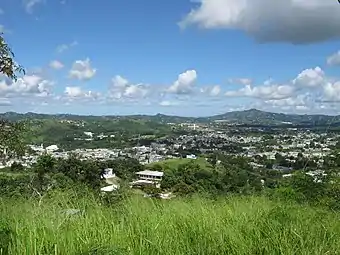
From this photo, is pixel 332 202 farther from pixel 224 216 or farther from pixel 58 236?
pixel 58 236

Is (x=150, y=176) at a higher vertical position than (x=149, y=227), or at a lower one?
lower

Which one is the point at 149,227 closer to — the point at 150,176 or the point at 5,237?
the point at 5,237

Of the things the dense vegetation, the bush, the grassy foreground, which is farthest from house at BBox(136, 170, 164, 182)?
the bush

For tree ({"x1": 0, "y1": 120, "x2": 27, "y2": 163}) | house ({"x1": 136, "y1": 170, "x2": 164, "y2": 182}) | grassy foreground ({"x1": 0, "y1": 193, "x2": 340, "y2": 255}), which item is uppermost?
tree ({"x1": 0, "y1": 120, "x2": 27, "y2": 163})

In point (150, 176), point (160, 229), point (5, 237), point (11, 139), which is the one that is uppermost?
point (11, 139)

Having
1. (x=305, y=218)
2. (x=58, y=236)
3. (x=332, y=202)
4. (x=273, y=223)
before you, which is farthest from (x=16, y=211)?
(x=332, y=202)

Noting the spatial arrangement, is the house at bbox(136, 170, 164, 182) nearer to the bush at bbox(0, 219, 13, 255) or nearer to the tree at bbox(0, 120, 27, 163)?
the tree at bbox(0, 120, 27, 163)

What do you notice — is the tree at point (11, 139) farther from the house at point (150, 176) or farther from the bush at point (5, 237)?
the house at point (150, 176)

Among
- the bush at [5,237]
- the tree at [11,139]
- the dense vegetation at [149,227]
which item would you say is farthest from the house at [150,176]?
the bush at [5,237]

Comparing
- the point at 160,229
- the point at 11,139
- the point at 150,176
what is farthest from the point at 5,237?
the point at 150,176
